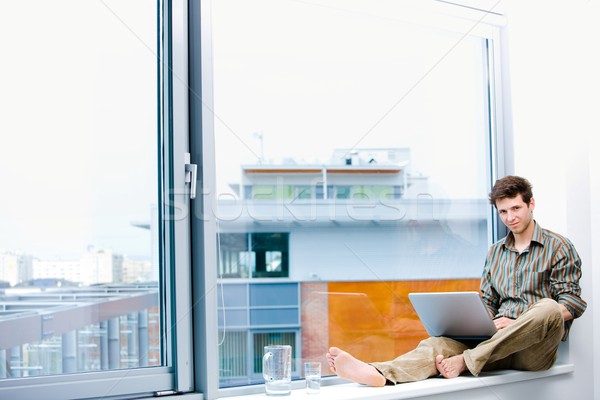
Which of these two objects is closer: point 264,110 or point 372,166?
point 264,110

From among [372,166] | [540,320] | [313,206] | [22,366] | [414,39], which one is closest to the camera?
[22,366]

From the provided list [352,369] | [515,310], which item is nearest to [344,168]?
[352,369]

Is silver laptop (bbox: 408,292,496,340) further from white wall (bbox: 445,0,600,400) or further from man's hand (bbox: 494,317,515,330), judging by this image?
white wall (bbox: 445,0,600,400)

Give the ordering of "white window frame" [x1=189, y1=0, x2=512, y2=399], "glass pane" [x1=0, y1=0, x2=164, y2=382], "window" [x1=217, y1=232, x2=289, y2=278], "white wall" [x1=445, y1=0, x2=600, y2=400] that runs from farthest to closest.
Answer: "white wall" [x1=445, y1=0, x2=600, y2=400] < "window" [x1=217, y1=232, x2=289, y2=278] < "white window frame" [x1=189, y1=0, x2=512, y2=399] < "glass pane" [x1=0, y1=0, x2=164, y2=382]

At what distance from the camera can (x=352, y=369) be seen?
2066 millimetres

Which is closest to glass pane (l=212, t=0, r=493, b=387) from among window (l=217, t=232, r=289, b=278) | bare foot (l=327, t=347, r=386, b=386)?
window (l=217, t=232, r=289, b=278)

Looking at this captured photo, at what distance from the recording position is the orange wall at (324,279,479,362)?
2.37 meters

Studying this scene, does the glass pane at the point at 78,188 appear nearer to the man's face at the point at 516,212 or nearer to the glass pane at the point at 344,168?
the glass pane at the point at 344,168

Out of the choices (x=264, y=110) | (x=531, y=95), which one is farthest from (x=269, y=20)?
(x=531, y=95)

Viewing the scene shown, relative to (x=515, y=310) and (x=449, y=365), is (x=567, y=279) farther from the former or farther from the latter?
(x=449, y=365)

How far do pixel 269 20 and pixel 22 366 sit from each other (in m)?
1.45

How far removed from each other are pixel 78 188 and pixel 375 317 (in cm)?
129

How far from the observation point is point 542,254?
240 cm

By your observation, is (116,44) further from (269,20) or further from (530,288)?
(530,288)
